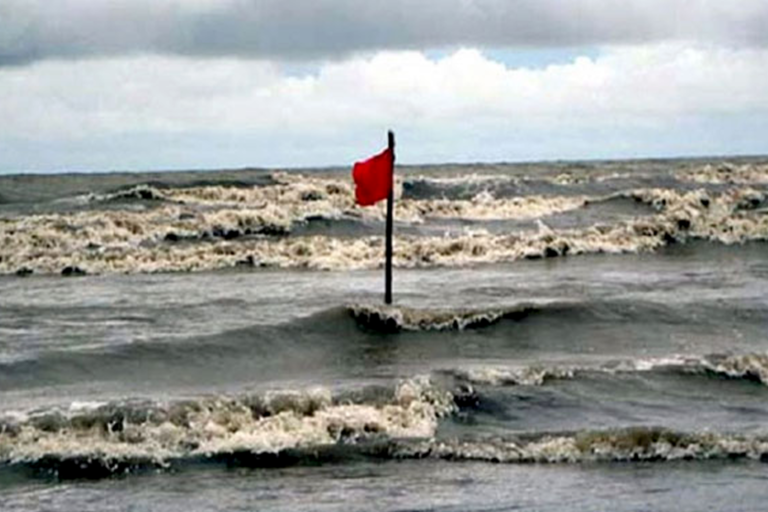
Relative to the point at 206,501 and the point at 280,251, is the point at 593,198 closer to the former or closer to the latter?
the point at 280,251

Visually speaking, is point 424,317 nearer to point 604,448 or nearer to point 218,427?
point 218,427

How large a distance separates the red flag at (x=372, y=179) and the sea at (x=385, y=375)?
6.40ft

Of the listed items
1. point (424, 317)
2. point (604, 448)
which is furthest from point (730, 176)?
point (604, 448)

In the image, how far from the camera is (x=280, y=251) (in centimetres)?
3350

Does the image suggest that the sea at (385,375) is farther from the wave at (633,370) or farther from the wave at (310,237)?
the wave at (310,237)

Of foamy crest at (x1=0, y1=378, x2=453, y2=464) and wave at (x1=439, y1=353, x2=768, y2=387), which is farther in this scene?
wave at (x1=439, y1=353, x2=768, y2=387)

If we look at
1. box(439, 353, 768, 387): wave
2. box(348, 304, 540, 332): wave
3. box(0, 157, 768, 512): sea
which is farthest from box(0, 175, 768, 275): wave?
box(439, 353, 768, 387): wave

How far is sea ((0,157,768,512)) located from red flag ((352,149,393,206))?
1952 mm

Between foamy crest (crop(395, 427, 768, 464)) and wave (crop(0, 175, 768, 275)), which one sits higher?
wave (crop(0, 175, 768, 275))

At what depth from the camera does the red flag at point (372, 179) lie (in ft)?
63.4

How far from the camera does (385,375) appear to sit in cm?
1616

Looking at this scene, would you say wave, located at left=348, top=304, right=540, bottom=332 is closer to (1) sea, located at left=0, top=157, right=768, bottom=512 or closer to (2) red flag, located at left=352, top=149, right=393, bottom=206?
(1) sea, located at left=0, top=157, right=768, bottom=512

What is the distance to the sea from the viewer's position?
11250 millimetres

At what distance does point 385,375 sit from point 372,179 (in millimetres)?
4145
